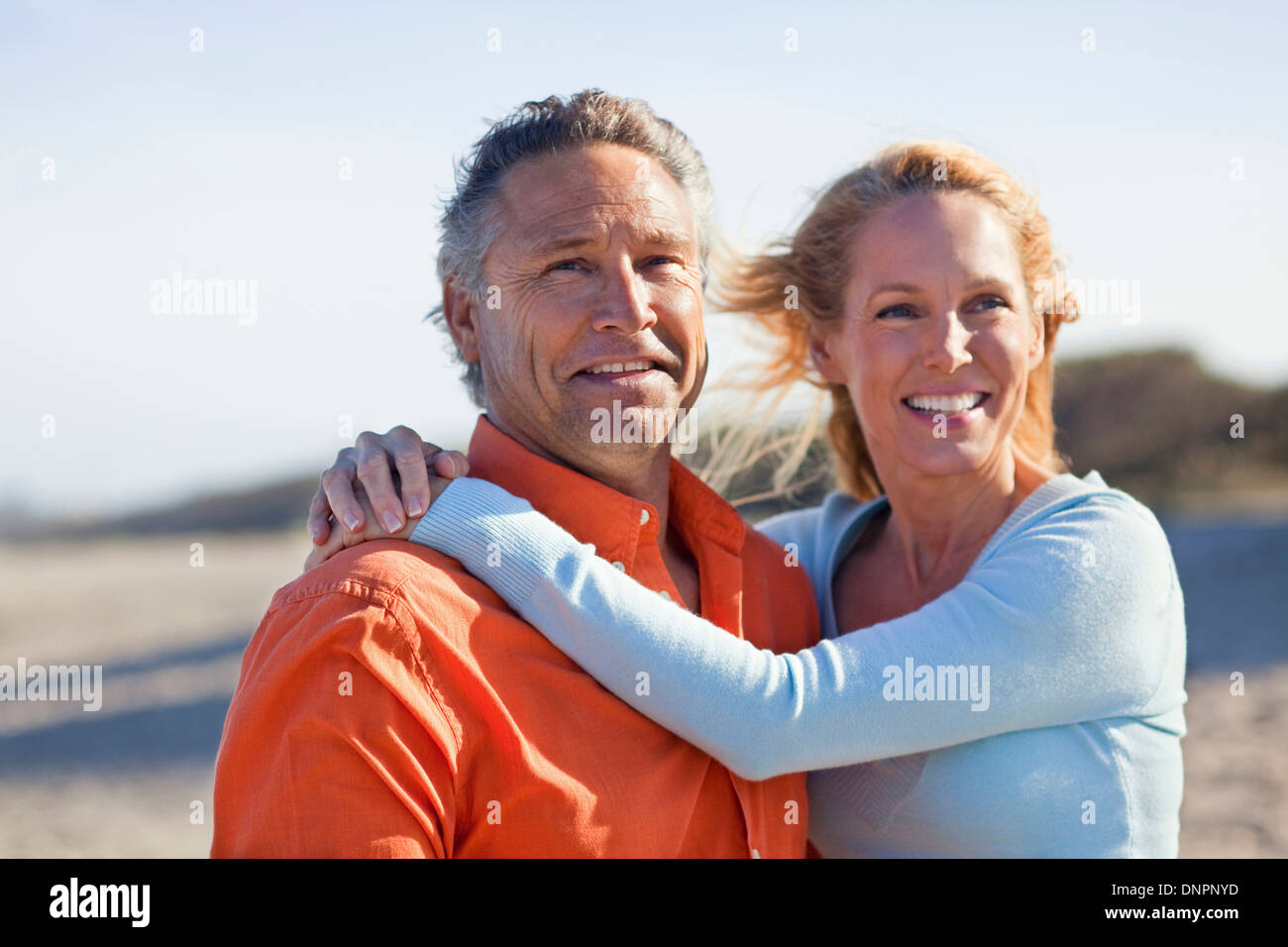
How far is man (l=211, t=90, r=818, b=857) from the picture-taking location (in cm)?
218

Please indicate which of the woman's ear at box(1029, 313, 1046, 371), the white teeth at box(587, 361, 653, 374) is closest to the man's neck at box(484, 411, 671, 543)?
the white teeth at box(587, 361, 653, 374)

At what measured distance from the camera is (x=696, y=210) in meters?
3.13

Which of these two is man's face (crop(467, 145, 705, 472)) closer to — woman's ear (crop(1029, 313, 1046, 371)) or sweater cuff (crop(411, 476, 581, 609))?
sweater cuff (crop(411, 476, 581, 609))

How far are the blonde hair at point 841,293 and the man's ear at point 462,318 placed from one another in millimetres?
1090

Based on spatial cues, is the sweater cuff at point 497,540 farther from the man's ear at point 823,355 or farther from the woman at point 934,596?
the man's ear at point 823,355

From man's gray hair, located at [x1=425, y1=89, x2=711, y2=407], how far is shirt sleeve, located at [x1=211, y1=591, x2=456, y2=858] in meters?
1.11

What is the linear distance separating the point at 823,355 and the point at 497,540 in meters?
1.53

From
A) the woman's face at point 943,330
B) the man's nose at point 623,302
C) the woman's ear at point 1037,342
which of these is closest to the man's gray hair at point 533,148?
the man's nose at point 623,302

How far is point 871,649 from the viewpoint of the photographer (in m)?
2.66

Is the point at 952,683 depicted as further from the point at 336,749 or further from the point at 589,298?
the point at 336,749

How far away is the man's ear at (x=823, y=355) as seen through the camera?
3.61 meters

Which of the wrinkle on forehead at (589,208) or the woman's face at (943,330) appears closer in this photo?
the wrinkle on forehead at (589,208)
